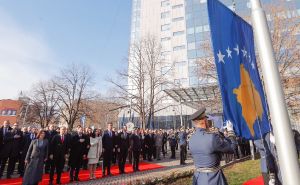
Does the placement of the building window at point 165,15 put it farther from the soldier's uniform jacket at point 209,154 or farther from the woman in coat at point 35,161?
the soldier's uniform jacket at point 209,154

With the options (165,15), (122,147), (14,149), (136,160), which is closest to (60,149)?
(14,149)

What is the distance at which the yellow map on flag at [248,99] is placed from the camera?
3793 millimetres

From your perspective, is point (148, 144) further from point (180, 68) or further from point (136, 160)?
point (180, 68)

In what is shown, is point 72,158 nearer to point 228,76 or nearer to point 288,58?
point 228,76

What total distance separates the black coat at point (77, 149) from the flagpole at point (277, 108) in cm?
911

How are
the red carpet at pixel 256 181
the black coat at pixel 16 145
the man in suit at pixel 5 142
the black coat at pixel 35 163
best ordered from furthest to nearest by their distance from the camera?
the black coat at pixel 16 145 → the man in suit at pixel 5 142 → the red carpet at pixel 256 181 → the black coat at pixel 35 163

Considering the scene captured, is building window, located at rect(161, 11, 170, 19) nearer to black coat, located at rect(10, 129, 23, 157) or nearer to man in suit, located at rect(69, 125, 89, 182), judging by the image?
man in suit, located at rect(69, 125, 89, 182)

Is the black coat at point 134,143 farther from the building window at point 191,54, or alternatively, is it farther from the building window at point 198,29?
the building window at point 198,29

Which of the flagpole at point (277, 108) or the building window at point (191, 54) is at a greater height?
the building window at point (191, 54)

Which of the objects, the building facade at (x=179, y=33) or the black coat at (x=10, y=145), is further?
the building facade at (x=179, y=33)

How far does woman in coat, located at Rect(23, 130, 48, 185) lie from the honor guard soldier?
554cm

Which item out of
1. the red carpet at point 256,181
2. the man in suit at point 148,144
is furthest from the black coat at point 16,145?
the red carpet at point 256,181

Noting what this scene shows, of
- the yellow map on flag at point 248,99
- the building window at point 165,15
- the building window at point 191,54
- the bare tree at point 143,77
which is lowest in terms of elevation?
the yellow map on flag at point 248,99

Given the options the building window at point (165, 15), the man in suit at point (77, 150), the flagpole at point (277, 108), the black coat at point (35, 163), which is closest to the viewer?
the flagpole at point (277, 108)
